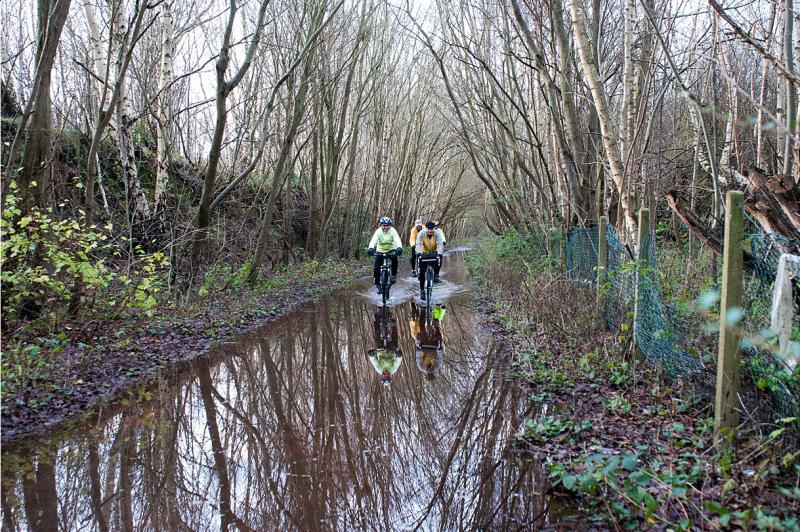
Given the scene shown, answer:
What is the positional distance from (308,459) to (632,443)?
2361 mm

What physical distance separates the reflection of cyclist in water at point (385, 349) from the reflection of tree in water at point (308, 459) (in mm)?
209

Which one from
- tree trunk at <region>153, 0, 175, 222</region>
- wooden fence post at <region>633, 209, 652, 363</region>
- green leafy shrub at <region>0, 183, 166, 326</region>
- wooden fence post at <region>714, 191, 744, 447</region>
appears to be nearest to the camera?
wooden fence post at <region>714, 191, 744, 447</region>

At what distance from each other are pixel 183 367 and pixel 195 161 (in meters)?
11.1

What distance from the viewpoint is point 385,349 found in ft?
23.6

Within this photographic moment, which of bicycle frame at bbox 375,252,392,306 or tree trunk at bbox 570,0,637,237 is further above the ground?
tree trunk at bbox 570,0,637,237

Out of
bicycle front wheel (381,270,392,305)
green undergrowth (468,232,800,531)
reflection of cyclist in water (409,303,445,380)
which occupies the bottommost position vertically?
reflection of cyclist in water (409,303,445,380)

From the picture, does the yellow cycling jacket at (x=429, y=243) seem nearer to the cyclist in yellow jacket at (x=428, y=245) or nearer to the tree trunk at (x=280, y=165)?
the cyclist in yellow jacket at (x=428, y=245)

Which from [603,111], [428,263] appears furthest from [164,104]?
[603,111]

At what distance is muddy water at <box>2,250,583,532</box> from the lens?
3041 millimetres

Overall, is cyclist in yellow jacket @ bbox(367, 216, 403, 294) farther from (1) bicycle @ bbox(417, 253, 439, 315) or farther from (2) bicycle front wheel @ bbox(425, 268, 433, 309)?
(2) bicycle front wheel @ bbox(425, 268, 433, 309)

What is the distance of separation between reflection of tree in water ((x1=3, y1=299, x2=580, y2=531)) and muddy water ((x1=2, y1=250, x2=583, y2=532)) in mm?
12

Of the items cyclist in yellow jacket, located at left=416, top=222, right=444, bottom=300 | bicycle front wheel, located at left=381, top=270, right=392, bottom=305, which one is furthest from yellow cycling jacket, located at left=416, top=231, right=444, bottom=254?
bicycle front wheel, located at left=381, top=270, right=392, bottom=305

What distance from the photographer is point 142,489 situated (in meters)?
3.36

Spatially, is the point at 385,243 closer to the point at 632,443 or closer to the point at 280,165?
the point at 280,165
